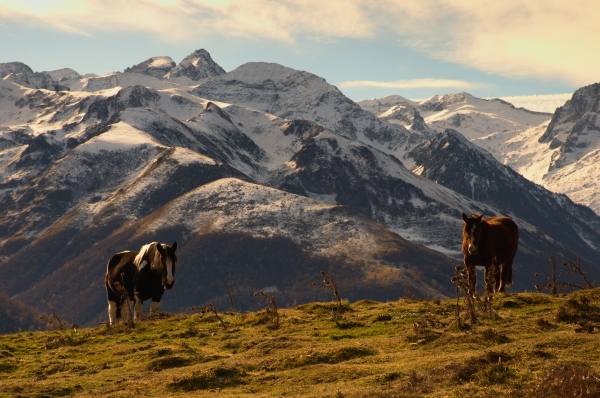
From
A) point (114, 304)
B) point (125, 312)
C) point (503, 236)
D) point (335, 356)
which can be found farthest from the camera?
point (114, 304)

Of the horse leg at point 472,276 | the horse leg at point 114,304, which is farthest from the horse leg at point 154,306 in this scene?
the horse leg at point 472,276

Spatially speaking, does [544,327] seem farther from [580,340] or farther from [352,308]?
[352,308]

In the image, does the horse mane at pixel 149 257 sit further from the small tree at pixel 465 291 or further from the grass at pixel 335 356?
the small tree at pixel 465 291

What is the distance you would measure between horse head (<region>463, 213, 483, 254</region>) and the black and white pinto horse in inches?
513

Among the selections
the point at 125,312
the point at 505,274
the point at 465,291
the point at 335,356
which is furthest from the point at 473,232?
the point at 125,312

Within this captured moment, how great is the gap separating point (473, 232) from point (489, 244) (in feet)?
4.98

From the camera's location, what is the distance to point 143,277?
3341cm

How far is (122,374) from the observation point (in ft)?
76.4

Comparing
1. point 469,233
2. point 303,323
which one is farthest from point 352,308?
point 469,233

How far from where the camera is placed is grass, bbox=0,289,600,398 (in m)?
18.5

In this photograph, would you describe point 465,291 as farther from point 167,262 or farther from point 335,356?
point 167,262

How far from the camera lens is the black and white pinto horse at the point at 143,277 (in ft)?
107

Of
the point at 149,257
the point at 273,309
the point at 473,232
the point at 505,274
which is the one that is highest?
the point at 473,232

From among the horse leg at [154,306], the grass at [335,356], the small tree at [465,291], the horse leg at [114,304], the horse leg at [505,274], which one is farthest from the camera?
the horse leg at [505,274]
